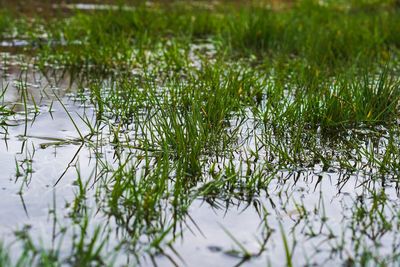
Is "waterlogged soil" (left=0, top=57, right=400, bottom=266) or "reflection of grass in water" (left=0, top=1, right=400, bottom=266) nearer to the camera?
"waterlogged soil" (left=0, top=57, right=400, bottom=266)

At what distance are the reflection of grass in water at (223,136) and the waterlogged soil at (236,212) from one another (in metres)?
0.01

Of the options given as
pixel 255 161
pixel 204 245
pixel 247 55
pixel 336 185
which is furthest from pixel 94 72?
pixel 204 245

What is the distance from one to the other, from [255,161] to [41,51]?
271 cm

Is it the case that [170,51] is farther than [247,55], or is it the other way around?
[247,55]

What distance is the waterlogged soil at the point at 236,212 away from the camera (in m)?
2.16

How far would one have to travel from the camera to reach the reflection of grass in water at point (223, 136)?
229cm

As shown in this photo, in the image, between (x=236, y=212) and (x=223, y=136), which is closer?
(x=236, y=212)

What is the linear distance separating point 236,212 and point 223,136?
2.77ft

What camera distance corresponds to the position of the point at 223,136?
3266 millimetres

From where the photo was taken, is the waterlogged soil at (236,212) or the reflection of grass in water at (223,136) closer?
the waterlogged soil at (236,212)

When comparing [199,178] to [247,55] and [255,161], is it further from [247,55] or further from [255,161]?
[247,55]

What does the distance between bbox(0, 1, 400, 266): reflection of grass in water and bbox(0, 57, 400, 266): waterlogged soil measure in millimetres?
13

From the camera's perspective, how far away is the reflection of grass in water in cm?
229

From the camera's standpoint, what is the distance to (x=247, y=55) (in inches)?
224
